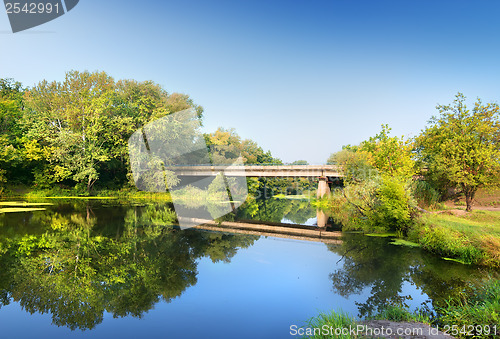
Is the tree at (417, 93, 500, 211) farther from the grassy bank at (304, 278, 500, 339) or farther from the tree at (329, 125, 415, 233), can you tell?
the grassy bank at (304, 278, 500, 339)

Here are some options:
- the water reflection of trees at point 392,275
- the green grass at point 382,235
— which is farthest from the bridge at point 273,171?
the water reflection of trees at point 392,275

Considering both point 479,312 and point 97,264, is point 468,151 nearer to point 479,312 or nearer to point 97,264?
point 479,312

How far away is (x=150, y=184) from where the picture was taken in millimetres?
37250

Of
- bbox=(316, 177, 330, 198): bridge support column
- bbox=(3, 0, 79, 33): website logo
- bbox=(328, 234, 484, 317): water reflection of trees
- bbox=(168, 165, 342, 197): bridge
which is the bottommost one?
bbox=(316, 177, 330, 198): bridge support column

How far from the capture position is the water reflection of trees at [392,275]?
778 cm

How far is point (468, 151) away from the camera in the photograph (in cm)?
2025

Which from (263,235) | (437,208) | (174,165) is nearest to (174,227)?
(263,235)

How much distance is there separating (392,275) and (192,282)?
7.01 m

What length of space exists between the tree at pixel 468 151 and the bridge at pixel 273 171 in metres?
11.5

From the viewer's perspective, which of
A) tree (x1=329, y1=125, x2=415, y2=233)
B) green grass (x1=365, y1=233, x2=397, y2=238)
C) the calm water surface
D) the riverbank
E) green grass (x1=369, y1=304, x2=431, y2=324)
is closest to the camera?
green grass (x1=369, y1=304, x2=431, y2=324)

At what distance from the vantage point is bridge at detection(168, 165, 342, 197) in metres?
35.3

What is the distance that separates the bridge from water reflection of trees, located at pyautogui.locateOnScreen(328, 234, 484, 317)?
68.4ft

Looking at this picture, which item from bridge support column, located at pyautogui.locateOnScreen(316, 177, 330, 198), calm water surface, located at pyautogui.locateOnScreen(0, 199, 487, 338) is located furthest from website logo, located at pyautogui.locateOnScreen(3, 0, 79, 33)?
bridge support column, located at pyautogui.locateOnScreen(316, 177, 330, 198)

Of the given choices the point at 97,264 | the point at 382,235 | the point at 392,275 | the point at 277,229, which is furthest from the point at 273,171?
the point at 97,264
